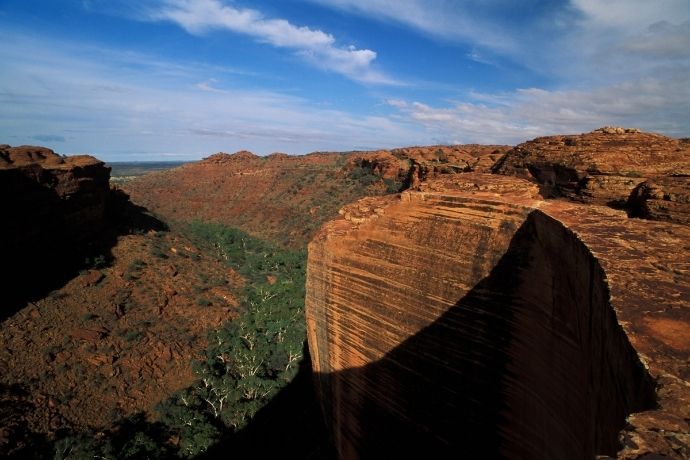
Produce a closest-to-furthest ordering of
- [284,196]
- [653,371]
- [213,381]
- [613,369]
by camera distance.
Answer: [653,371] → [613,369] → [213,381] → [284,196]

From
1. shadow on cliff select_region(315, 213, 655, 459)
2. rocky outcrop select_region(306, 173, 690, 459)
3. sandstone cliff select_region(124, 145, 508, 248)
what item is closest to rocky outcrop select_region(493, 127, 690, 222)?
rocky outcrop select_region(306, 173, 690, 459)

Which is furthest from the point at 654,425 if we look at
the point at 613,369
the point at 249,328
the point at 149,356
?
the point at 249,328

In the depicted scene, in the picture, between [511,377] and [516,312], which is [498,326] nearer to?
[516,312]

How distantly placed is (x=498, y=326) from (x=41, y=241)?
2526 cm

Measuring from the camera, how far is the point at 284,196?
53.8 meters

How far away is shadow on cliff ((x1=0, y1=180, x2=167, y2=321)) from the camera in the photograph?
2019 centimetres

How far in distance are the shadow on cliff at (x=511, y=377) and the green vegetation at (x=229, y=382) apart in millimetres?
9303

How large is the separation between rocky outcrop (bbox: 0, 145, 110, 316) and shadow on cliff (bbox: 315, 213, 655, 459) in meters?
20.2

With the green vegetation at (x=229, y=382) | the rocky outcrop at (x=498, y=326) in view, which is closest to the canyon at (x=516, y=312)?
the rocky outcrop at (x=498, y=326)

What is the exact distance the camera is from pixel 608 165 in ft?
26.4

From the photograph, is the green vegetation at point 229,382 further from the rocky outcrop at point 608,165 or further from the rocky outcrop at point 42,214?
the rocky outcrop at point 608,165

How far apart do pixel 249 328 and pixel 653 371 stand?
23.1 meters

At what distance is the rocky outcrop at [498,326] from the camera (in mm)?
2896

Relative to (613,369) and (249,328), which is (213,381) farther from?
(613,369)
